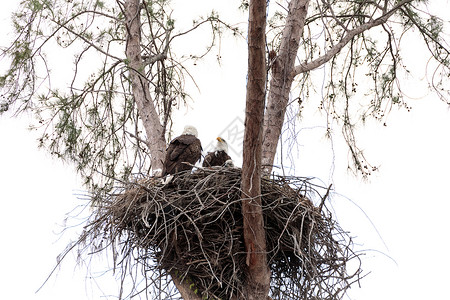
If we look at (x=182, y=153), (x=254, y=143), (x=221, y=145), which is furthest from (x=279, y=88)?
(x=254, y=143)

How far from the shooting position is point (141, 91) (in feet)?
18.9

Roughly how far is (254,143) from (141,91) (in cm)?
202

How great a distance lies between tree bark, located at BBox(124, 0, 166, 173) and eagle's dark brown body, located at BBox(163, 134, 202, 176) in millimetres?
352

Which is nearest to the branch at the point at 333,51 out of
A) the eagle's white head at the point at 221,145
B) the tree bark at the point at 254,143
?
the eagle's white head at the point at 221,145

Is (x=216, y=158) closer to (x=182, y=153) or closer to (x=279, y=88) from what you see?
(x=182, y=153)

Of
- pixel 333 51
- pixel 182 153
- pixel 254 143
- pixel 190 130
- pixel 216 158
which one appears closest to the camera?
pixel 254 143

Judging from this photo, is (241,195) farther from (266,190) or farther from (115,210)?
(115,210)

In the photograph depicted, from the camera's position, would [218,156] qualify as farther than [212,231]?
Yes

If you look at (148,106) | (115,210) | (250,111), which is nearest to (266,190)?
(250,111)

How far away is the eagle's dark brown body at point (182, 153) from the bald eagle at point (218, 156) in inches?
6.1

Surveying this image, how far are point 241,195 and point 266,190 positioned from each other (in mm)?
234

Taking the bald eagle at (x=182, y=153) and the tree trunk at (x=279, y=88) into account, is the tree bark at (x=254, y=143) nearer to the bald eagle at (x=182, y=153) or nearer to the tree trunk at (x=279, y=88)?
the bald eagle at (x=182, y=153)

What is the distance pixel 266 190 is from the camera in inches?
175

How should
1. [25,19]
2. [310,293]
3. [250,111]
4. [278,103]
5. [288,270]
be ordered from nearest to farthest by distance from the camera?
[250,111], [310,293], [288,270], [278,103], [25,19]
